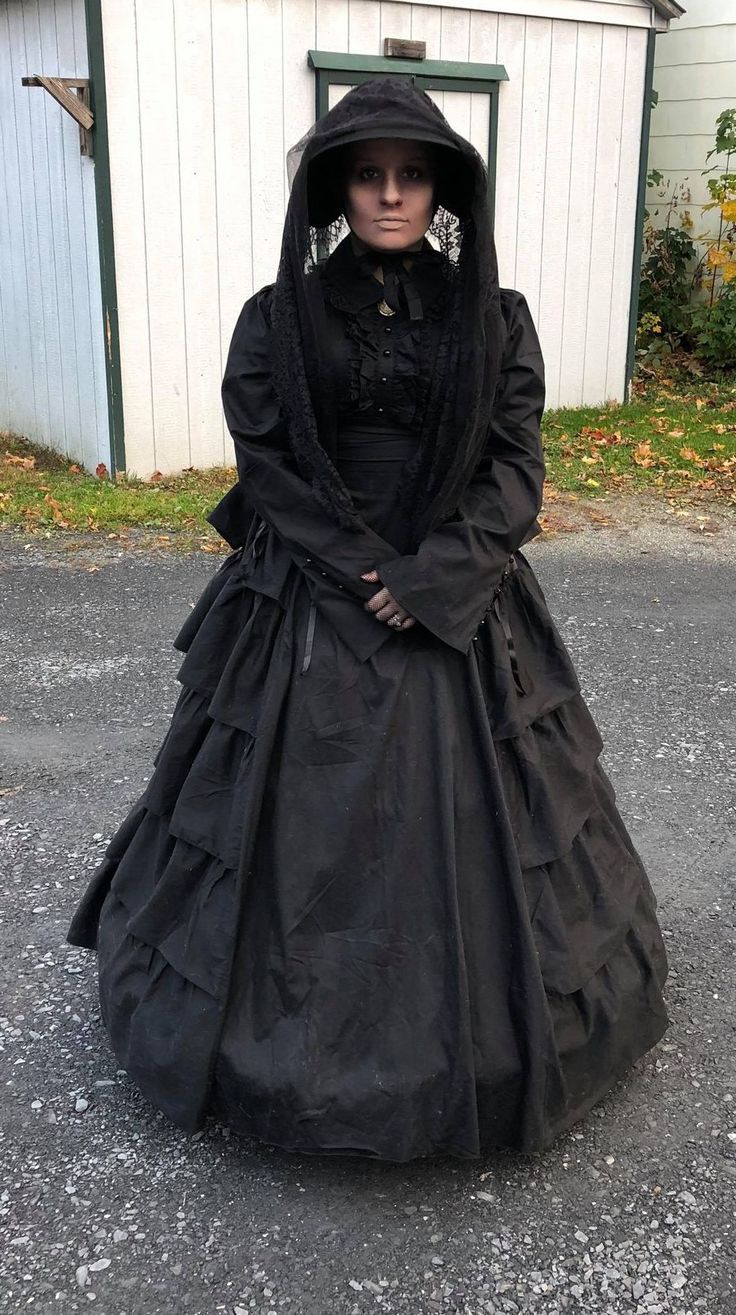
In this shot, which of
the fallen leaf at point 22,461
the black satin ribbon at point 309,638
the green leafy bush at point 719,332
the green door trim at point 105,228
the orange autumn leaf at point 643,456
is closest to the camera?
the black satin ribbon at point 309,638

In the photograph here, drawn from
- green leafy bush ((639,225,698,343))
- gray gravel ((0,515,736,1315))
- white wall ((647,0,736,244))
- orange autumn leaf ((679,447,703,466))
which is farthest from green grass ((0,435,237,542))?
white wall ((647,0,736,244))

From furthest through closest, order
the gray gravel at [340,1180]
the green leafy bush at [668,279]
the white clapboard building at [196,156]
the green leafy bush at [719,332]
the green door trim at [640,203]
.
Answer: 1. the green leafy bush at [668,279]
2. the green leafy bush at [719,332]
3. the green door trim at [640,203]
4. the white clapboard building at [196,156]
5. the gray gravel at [340,1180]

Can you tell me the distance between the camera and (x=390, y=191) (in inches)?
97.7

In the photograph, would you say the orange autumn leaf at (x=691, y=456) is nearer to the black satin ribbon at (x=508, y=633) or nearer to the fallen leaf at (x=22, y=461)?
the fallen leaf at (x=22, y=461)

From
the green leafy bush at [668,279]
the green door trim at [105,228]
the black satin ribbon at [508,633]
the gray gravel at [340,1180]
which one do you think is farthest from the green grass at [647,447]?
the black satin ribbon at [508,633]

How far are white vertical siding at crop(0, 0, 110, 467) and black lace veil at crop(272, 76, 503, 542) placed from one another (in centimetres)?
582

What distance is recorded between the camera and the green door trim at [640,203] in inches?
388

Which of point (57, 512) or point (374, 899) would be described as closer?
point (374, 899)

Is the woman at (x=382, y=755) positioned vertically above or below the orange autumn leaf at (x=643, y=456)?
above

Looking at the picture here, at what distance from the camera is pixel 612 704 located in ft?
16.8

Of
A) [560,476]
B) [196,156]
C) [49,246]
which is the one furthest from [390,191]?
[49,246]

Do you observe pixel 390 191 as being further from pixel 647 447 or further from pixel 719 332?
pixel 719 332

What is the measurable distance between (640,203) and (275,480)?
8.49 metres

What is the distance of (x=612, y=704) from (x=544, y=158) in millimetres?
5820
